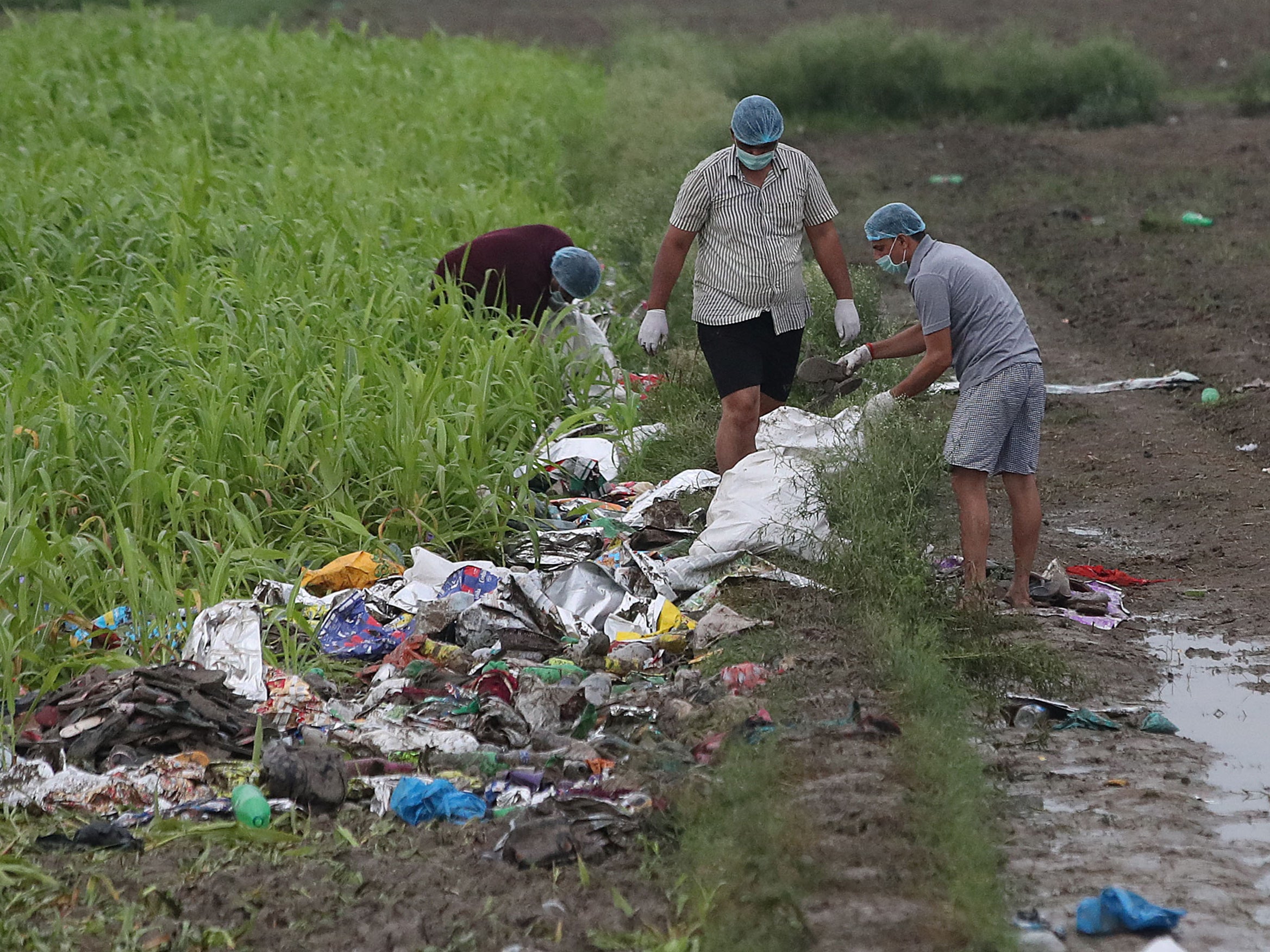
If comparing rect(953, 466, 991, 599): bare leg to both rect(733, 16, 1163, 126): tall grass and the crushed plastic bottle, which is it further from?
rect(733, 16, 1163, 126): tall grass

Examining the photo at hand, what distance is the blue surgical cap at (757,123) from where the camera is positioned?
569 cm

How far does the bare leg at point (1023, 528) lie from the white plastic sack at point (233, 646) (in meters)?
2.75

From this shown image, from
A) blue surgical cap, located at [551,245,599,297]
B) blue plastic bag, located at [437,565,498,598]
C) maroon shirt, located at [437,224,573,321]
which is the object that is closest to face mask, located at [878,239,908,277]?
blue plastic bag, located at [437,565,498,598]

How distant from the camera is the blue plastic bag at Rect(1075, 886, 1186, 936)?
3217 mm

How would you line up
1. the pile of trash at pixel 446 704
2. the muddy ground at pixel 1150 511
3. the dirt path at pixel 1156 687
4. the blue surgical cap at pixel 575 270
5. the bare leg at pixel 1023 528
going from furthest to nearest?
the blue surgical cap at pixel 575 270, the bare leg at pixel 1023 528, the pile of trash at pixel 446 704, the muddy ground at pixel 1150 511, the dirt path at pixel 1156 687

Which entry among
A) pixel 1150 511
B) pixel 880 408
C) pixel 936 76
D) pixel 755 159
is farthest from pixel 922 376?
pixel 936 76

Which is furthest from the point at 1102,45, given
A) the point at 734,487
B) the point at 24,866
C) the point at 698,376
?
the point at 24,866

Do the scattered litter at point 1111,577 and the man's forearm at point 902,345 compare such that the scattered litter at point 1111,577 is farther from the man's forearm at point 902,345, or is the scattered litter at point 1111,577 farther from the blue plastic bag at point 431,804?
the blue plastic bag at point 431,804

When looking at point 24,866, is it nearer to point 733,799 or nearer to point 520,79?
point 733,799

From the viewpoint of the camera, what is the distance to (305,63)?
16141mm

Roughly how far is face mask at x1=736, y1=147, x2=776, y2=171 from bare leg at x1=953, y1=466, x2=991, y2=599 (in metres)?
1.48

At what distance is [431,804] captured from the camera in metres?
3.91

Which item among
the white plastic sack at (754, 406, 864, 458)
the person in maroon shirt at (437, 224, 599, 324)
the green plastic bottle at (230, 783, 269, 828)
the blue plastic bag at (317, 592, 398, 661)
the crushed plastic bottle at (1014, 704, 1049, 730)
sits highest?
the person in maroon shirt at (437, 224, 599, 324)

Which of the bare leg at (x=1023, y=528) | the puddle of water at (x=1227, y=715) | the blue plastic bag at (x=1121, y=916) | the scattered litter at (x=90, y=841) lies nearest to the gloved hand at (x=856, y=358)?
the bare leg at (x=1023, y=528)
